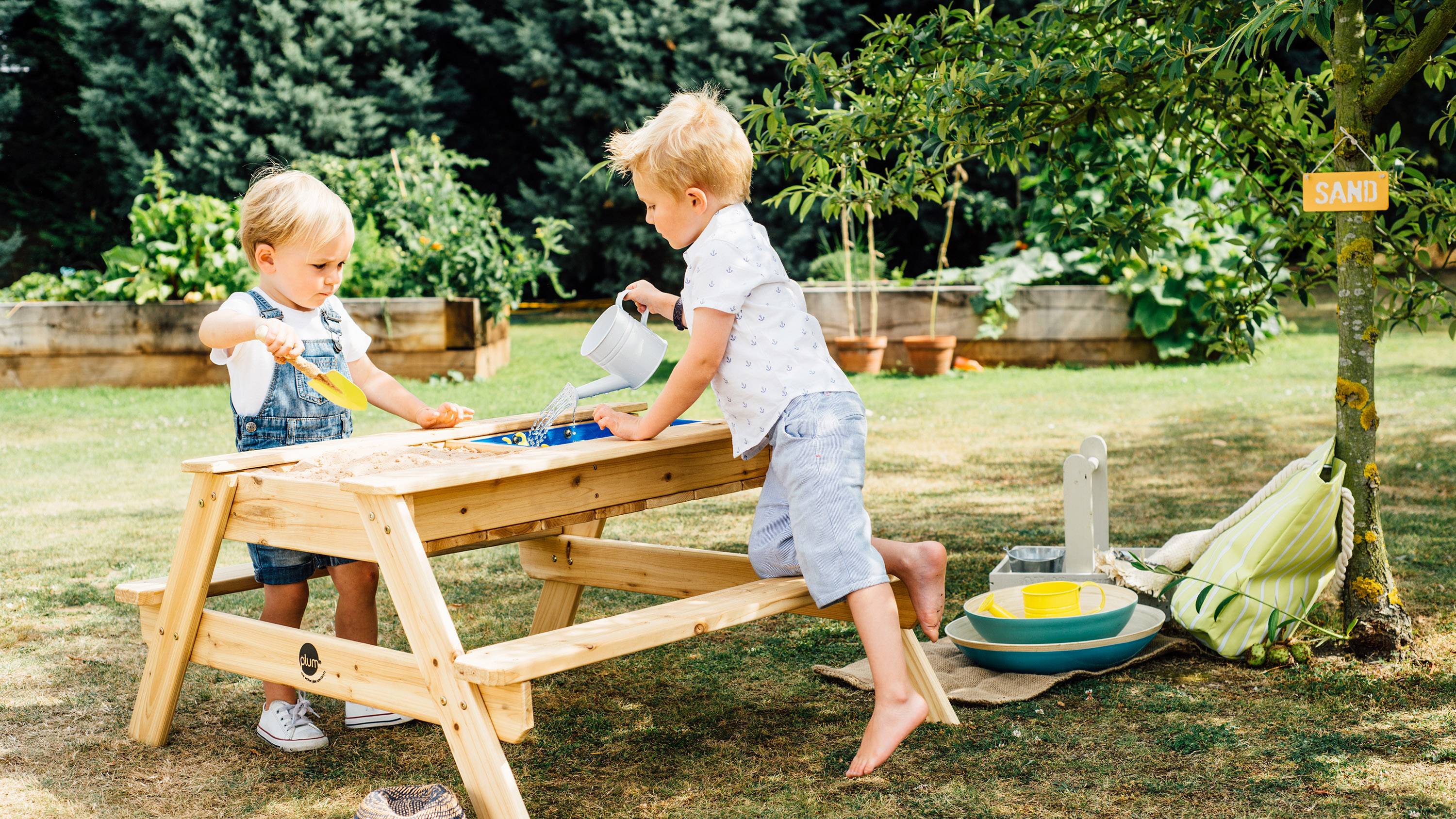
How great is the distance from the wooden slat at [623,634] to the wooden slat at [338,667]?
0.06 metres

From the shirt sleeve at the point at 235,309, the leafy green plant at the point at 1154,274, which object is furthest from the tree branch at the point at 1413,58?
the leafy green plant at the point at 1154,274

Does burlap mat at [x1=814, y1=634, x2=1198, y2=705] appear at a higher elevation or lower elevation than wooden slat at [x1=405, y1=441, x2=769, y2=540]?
lower

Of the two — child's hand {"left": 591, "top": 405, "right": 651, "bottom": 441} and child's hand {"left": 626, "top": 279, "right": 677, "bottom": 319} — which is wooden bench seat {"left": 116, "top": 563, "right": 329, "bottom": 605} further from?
child's hand {"left": 626, "top": 279, "right": 677, "bottom": 319}

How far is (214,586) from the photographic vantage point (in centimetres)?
281

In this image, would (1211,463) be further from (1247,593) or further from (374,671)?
(374,671)

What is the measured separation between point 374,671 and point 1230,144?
2.90 metres

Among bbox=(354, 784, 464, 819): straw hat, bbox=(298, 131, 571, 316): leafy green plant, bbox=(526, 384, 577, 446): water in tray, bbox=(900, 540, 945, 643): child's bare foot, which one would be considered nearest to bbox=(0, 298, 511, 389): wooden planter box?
bbox=(298, 131, 571, 316): leafy green plant

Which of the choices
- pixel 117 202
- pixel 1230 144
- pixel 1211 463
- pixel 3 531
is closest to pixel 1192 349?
pixel 1211 463

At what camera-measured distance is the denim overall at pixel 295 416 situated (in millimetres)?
2809

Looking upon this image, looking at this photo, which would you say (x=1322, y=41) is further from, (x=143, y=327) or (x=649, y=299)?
(x=143, y=327)

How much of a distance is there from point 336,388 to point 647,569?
33.5 inches

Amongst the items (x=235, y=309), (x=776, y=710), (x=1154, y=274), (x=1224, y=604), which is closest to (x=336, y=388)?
(x=235, y=309)

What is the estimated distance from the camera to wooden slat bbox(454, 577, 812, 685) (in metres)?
2.02

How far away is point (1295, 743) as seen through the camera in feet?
8.25
